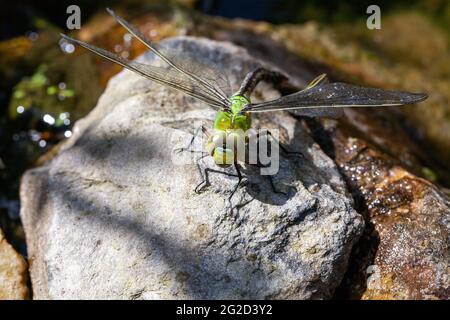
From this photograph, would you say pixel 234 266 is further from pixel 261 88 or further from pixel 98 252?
pixel 261 88

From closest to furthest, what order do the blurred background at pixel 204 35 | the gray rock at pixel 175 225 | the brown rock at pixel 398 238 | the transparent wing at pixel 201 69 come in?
the gray rock at pixel 175 225 < the brown rock at pixel 398 238 < the transparent wing at pixel 201 69 < the blurred background at pixel 204 35

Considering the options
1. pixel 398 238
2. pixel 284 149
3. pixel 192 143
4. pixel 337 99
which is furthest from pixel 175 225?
pixel 398 238

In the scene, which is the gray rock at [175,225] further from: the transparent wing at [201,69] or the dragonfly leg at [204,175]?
the transparent wing at [201,69]

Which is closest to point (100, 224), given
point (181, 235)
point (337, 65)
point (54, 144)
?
point (181, 235)

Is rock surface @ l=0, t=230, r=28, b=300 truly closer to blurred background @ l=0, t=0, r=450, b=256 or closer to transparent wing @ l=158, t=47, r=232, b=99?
blurred background @ l=0, t=0, r=450, b=256

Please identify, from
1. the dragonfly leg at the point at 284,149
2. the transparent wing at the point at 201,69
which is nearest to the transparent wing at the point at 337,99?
the dragonfly leg at the point at 284,149
